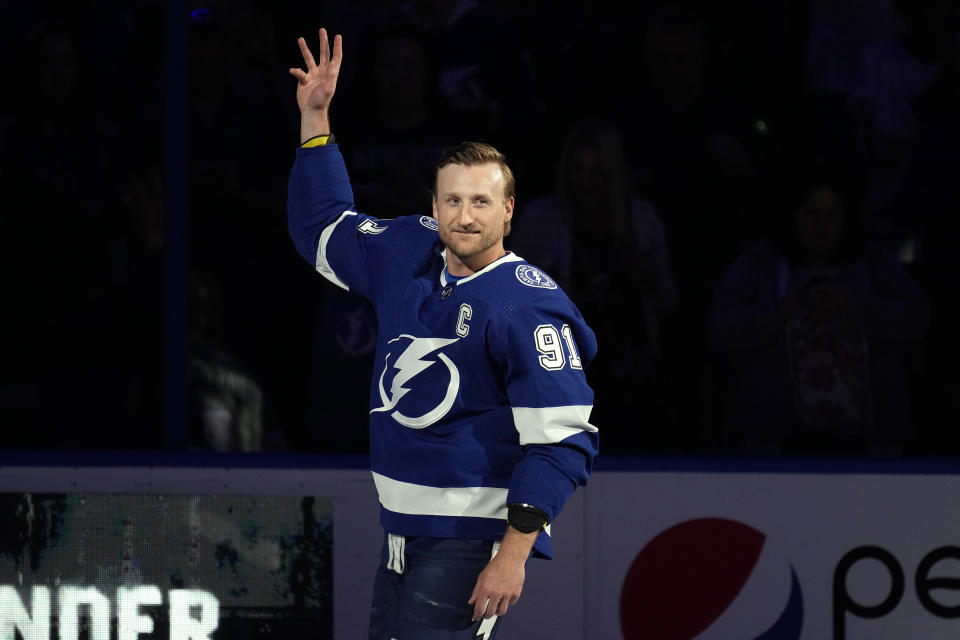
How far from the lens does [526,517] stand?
255 cm

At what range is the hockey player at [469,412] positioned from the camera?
Result: 260 centimetres

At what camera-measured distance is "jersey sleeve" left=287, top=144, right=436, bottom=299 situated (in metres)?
2.98

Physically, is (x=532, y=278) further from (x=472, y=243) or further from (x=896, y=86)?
(x=896, y=86)

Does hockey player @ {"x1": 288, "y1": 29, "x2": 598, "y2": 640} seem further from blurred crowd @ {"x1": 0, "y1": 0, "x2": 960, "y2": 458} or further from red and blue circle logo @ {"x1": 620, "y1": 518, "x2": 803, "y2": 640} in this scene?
blurred crowd @ {"x1": 0, "y1": 0, "x2": 960, "y2": 458}

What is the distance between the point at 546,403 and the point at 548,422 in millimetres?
39

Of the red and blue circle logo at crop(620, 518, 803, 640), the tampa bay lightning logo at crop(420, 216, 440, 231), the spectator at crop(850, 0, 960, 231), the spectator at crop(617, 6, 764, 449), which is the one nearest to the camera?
the tampa bay lightning logo at crop(420, 216, 440, 231)

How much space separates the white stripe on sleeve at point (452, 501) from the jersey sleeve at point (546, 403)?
126 mm

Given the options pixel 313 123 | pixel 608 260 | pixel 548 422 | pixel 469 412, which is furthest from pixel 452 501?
pixel 608 260

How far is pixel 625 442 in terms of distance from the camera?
182 inches

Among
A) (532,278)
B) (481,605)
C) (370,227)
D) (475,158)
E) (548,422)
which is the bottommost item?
(481,605)

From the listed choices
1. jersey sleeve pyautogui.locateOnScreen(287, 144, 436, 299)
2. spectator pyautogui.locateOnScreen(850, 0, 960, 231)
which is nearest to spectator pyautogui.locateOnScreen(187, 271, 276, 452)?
jersey sleeve pyautogui.locateOnScreen(287, 144, 436, 299)

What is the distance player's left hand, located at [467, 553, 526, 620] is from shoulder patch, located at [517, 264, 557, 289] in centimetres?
58

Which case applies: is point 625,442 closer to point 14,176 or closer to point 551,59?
point 551,59

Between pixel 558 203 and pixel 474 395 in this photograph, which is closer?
pixel 474 395
